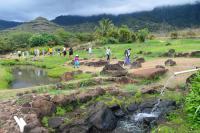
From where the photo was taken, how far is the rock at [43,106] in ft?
65.0

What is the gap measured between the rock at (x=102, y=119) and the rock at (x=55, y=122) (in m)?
1.76

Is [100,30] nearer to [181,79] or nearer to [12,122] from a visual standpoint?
[181,79]

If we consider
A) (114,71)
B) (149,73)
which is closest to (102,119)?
(149,73)

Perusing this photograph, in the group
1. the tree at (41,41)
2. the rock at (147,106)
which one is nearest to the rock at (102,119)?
the rock at (147,106)

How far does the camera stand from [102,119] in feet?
58.0

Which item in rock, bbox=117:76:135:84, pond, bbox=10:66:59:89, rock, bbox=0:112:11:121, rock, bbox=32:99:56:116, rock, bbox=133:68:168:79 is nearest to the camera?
rock, bbox=0:112:11:121

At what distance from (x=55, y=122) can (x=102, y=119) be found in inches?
109

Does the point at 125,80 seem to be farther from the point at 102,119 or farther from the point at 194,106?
the point at 194,106

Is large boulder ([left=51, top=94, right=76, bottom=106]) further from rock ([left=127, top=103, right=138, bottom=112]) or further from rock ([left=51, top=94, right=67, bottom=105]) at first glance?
rock ([left=127, top=103, right=138, bottom=112])

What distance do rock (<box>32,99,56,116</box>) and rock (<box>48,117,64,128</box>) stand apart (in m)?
0.86

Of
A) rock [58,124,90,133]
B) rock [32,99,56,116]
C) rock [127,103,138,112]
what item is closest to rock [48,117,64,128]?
rock [58,124,90,133]

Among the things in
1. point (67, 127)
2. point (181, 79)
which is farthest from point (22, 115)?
point (181, 79)

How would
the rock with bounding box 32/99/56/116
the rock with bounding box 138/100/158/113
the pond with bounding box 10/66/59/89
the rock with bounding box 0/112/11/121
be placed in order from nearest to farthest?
the rock with bounding box 0/112/11/121 → the rock with bounding box 138/100/158/113 → the rock with bounding box 32/99/56/116 → the pond with bounding box 10/66/59/89

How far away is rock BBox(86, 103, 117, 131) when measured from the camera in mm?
17480
